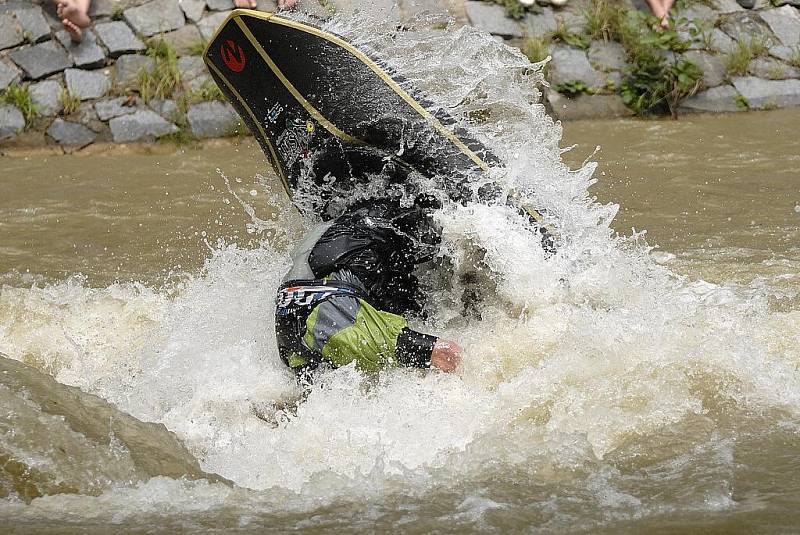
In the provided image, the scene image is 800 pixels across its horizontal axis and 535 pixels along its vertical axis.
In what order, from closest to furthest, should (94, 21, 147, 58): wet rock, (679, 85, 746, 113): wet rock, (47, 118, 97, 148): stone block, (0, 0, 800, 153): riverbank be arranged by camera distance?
(47, 118, 97, 148): stone block < (0, 0, 800, 153): riverbank < (94, 21, 147, 58): wet rock < (679, 85, 746, 113): wet rock

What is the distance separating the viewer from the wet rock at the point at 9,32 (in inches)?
344

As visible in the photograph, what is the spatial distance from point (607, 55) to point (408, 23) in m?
2.29

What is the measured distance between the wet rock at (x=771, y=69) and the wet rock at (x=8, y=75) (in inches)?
255

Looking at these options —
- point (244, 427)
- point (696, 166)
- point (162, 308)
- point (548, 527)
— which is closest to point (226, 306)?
point (162, 308)

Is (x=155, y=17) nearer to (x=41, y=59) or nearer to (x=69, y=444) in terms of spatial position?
(x=41, y=59)

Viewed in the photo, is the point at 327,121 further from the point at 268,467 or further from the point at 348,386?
the point at 268,467

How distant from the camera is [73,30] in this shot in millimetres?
8781

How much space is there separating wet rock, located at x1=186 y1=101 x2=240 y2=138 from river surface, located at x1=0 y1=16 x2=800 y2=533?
98.8 inches

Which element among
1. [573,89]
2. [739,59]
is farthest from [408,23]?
[739,59]

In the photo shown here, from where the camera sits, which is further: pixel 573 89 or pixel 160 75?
pixel 573 89

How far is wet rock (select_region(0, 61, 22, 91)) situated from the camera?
337 inches

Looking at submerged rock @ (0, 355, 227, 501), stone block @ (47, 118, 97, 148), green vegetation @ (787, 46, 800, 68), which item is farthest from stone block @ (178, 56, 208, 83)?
submerged rock @ (0, 355, 227, 501)

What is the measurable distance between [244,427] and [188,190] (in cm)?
397

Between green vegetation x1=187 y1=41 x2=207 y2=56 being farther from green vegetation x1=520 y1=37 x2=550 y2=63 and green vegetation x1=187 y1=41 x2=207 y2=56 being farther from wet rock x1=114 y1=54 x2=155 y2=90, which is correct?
green vegetation x1=520 y1=37 x2=550 y2=63
